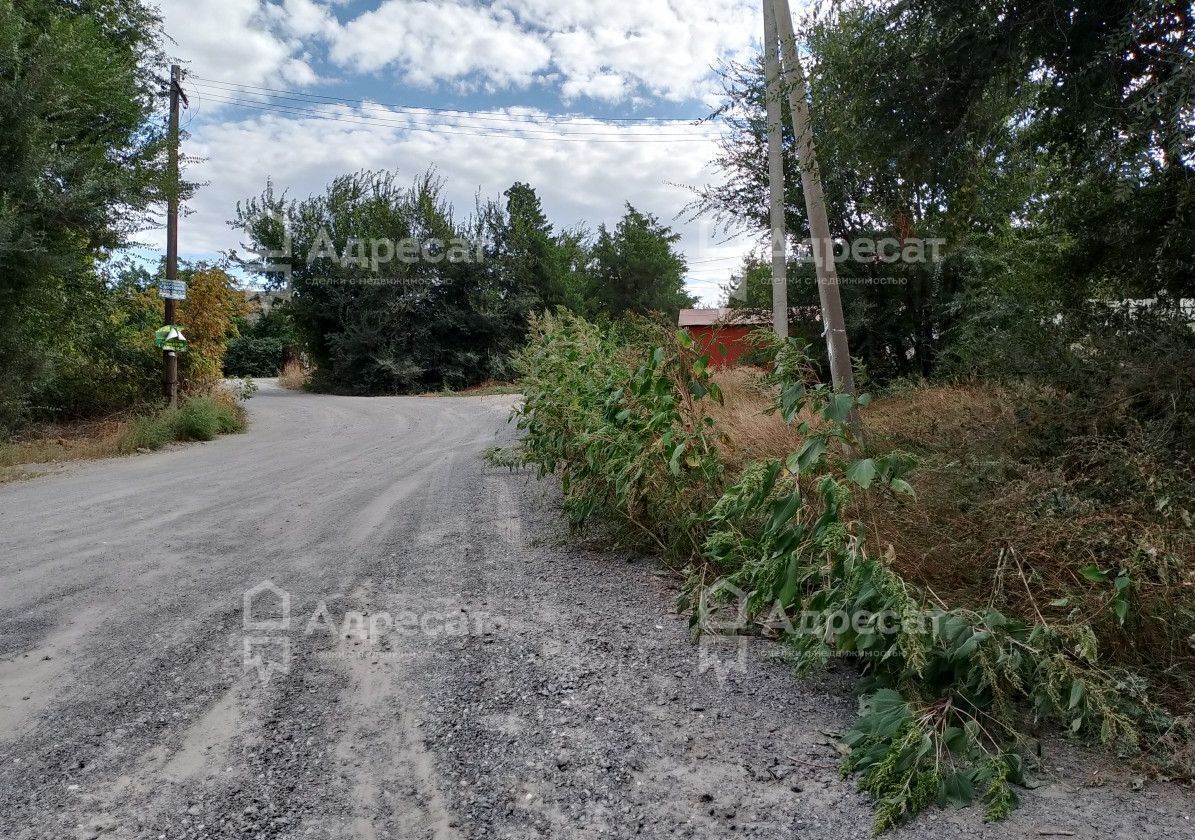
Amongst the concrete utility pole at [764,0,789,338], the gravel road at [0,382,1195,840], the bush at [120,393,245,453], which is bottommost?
the gravel road at [0,382,1195,840]

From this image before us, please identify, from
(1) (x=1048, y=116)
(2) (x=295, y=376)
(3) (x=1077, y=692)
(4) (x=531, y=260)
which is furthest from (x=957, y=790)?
(2) (x=295, y=376)

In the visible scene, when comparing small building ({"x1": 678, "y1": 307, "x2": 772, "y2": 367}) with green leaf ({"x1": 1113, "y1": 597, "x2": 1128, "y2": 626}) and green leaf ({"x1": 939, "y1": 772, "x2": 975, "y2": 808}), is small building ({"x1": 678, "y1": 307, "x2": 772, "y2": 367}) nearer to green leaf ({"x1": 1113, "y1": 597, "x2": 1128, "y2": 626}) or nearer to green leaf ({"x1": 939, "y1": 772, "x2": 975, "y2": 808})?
green leaf ({"x1": 1113, "y1": 597, "x2": 1128, "y2": 626})

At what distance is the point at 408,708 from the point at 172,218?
14.3 m

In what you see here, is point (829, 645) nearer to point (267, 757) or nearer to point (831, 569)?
point (831, 569)

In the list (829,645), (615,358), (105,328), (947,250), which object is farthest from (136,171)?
(829,645)

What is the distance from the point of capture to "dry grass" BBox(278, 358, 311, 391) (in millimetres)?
31070

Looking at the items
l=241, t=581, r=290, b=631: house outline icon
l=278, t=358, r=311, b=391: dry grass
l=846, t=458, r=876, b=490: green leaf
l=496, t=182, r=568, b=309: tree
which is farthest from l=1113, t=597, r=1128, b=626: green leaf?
l=278, t=358, r=311, b=391: dry grass

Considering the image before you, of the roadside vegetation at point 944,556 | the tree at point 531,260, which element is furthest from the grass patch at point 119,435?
the tree at point 531,260

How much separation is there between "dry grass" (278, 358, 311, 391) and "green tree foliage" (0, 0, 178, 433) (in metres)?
16.0

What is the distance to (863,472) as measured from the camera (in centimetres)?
274

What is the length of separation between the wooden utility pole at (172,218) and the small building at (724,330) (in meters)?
9.65

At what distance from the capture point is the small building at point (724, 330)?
15.1 feet

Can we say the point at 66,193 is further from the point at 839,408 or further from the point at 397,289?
the point at 397,289

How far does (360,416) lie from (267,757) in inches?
619
